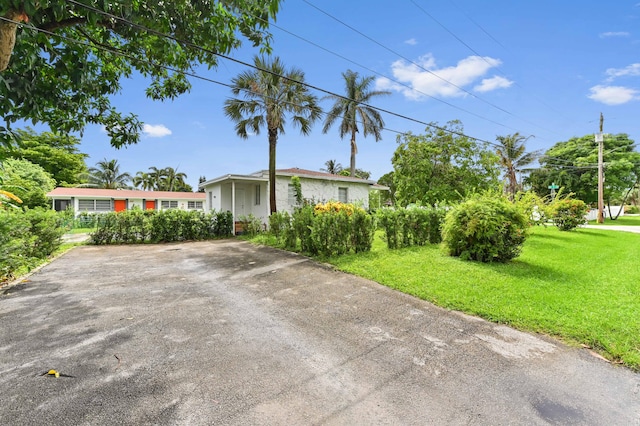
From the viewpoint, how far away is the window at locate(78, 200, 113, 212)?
85.6 ft

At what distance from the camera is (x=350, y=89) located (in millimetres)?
24141

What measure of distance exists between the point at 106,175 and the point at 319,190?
44.2 metres

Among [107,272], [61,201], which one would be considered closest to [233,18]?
[107,272]

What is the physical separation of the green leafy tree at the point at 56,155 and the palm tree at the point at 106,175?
10229 mm

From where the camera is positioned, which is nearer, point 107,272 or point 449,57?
point 107,272

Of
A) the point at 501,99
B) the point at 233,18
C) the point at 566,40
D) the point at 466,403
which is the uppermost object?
the point at 566,40

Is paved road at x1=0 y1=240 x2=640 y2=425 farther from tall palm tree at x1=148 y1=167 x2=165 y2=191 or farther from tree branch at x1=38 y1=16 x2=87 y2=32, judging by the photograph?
tall palm tree at x1=148 y1=167 x2=165 y2=191

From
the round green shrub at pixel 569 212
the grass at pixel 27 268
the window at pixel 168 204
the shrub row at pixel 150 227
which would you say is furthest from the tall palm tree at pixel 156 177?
the round green shrub at pixel 569 212

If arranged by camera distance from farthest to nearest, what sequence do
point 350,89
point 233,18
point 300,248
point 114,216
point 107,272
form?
1. point 350,89
2. point 114,216
3. point 300,248
4. point 107,272
5. point 233,18

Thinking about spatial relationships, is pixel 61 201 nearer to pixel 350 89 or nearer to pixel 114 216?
pixel 114 216

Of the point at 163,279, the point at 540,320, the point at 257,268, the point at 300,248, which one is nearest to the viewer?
the point at 540,320

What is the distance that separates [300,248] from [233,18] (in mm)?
6629

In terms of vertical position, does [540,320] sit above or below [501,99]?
below

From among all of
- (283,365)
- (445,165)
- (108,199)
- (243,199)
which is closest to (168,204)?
(108,199)
